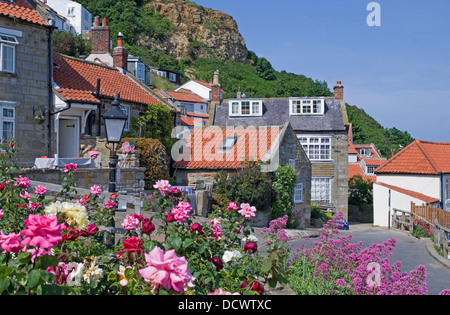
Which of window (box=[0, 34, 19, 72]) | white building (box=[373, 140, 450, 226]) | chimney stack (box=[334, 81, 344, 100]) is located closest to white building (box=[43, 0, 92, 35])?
chimney stack (box=[334, 81, 344, 100])

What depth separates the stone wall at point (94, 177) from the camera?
41.7 ft

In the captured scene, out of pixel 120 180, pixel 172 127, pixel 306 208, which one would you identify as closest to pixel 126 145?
pixel 120 180

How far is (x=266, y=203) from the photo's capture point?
2141cm

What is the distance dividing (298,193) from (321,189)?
8509 mm

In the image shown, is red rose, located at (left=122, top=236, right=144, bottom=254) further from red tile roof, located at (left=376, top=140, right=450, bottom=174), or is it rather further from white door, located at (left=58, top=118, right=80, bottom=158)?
red tile roof, located at (left=376, top=140, right=450, bottom=174)

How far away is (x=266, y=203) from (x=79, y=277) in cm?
1815

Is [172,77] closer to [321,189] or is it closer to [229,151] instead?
[321,189]

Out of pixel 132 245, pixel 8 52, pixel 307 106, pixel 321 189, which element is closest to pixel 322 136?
pixel 307 106

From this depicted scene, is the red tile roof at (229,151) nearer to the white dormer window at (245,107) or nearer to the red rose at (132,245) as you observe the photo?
the white dormer window at (245,107)

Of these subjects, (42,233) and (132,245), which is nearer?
(42,233)

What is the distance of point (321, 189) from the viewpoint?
3262 cm

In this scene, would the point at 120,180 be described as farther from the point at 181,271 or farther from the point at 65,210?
the point at 181,271

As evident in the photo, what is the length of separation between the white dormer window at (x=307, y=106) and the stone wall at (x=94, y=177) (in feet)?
64.0

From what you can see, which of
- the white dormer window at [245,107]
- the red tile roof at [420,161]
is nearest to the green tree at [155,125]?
the white dormer window at [245,107]
